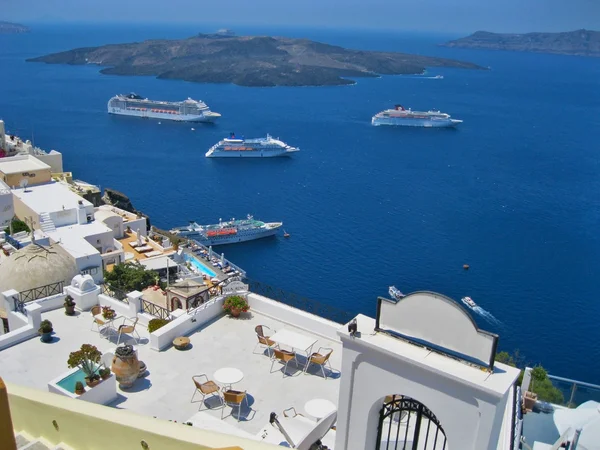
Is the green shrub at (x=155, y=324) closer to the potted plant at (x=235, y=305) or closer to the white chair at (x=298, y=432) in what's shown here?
the potted plant at (x=235, y=305)

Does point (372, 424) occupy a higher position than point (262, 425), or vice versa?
point (372, 424)

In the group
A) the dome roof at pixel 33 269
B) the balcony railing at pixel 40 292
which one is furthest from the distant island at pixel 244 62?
the balcony railing at pixel 40 292

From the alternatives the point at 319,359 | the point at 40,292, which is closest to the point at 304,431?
the point at 319,359

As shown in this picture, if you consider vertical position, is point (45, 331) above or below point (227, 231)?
above

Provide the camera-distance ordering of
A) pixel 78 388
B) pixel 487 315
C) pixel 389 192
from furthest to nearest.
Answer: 1. pixel 389 192
2. pixel 487 315
3. pixel 78 388

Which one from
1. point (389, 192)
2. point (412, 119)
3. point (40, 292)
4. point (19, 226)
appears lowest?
point (389, 192)

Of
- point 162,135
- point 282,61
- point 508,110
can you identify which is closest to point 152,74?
point 282,61

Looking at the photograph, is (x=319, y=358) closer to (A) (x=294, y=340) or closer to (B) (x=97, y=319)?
(A) (x=294, y=340)

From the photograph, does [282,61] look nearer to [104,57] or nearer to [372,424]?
[104,57]
